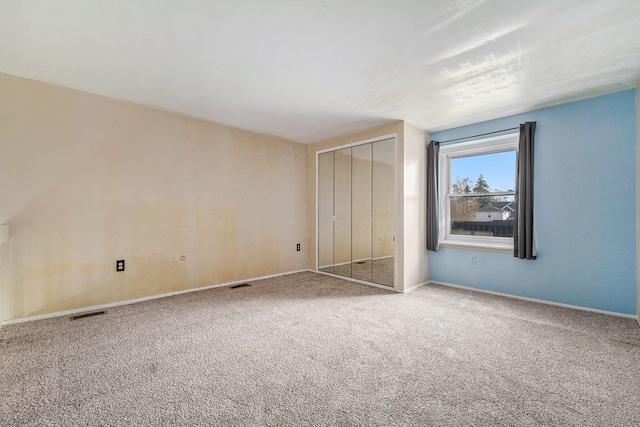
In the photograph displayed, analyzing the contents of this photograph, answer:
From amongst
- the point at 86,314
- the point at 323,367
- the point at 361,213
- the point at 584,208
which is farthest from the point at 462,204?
the point at 86,314

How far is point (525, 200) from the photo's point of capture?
3.36 metres

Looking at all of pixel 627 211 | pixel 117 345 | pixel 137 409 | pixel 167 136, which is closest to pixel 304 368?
pixel 137 409

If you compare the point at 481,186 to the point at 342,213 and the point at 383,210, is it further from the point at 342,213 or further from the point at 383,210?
the point at 342,213

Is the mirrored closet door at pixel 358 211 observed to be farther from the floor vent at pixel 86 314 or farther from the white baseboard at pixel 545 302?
the floor vent at pixel 86 314

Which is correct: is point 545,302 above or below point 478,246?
below

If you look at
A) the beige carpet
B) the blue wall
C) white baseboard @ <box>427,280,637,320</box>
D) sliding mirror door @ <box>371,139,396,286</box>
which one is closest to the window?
the blue wall

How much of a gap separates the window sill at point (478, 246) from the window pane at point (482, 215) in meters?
0.20

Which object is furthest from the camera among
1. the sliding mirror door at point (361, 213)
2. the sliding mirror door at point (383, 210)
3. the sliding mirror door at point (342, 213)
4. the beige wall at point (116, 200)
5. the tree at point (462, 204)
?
the sliding mirror door at point (342, 213)

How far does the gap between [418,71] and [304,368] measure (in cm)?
264

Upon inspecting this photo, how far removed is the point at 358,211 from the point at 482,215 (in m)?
1.79

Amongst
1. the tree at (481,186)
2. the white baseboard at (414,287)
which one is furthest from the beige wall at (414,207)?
the tree at (481,186)

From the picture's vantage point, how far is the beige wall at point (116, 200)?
271 centimetres

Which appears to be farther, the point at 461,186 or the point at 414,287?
the point at 461,186

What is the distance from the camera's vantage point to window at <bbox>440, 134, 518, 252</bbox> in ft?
12.2
